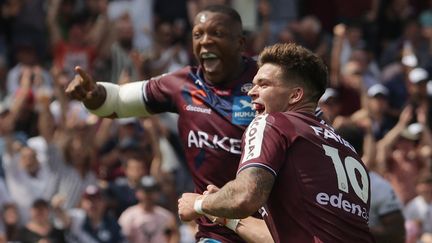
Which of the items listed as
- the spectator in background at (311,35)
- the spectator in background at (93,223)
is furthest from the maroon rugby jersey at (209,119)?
the spectator in background at (311,35)

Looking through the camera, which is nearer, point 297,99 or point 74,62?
point 297,99

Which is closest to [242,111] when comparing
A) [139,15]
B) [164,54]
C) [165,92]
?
[165,92]

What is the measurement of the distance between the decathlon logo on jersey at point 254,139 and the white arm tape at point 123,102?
2.34 meters

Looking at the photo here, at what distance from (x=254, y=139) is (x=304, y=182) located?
35 cm

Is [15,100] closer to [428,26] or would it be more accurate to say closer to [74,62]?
[74,62]

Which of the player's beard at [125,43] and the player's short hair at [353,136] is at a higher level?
the player's short hair at [353,136]

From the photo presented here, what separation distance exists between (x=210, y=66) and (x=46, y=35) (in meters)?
10.6

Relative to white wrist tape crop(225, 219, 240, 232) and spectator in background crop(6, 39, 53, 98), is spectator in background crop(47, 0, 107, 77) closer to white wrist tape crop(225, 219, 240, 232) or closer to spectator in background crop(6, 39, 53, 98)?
spectator in background crop(6, 39, 53, 98)

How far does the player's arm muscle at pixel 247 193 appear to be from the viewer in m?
6.20

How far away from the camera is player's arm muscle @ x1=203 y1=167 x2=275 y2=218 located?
20.4ft

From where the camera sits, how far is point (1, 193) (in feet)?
46.2

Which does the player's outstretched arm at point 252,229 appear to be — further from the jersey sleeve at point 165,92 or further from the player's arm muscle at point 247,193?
the jersey sleeve at point 165,92

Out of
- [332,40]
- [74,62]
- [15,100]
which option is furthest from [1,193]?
[332,40]

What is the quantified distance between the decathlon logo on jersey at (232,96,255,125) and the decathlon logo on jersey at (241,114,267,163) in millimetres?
1633
